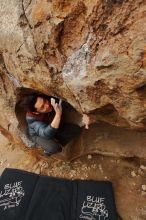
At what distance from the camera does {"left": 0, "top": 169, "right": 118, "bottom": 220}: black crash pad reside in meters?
2.52

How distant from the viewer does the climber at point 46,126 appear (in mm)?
2504

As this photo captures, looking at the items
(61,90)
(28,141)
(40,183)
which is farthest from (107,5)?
(40,183)

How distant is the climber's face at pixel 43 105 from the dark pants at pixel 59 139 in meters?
0.22

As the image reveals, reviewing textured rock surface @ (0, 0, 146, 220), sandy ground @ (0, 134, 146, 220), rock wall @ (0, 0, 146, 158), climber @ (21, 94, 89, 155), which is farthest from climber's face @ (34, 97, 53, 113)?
sandy ground @ (0, 134, 146, 220)

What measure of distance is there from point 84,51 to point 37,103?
941 millimetres

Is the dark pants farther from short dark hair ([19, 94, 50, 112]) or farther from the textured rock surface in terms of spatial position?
the textured rock surface

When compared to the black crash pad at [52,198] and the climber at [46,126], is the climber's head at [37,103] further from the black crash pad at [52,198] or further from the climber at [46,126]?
the black crash pad at [52,198]

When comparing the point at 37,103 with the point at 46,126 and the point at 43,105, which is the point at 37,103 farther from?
the point at 46,126

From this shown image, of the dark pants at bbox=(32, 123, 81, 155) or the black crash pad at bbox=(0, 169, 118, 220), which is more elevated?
the dark pants at bbox=(32, 123, 81, 155)

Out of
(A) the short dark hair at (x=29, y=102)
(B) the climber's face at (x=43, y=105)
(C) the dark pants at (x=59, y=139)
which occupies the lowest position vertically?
(C) the dark pants at (x=59, y=139)

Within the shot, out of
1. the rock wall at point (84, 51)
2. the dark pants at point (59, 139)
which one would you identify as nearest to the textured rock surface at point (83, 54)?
the rock wall at point (84, 51)

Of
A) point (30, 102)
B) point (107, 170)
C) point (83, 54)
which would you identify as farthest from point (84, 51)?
point (107, 170)

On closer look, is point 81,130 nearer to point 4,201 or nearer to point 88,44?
point 4,201

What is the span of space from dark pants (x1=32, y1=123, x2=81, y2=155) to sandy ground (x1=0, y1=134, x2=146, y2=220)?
264 millimetres
